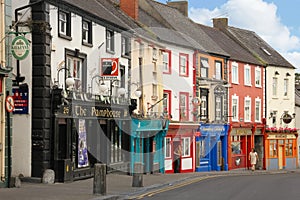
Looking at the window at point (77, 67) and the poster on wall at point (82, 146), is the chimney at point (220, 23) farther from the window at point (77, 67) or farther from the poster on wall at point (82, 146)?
the poster on wall at point (82, 146)

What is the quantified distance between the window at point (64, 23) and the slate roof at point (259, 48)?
2963 centimetres

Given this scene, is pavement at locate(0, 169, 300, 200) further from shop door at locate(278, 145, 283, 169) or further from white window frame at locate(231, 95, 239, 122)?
shop door at locate(278, 145, 283, 169)

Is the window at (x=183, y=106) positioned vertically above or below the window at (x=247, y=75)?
below

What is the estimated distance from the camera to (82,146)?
27406 mm

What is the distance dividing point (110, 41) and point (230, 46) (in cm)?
2186

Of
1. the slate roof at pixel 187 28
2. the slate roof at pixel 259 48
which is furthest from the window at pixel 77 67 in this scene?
the slate roof at pixel 259 48

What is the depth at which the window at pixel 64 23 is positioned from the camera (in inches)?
1002

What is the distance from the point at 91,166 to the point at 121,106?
159 inches

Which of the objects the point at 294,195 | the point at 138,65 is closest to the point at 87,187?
the point at 294,195

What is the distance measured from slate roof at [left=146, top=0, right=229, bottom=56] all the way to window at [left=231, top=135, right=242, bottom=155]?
22.6ft

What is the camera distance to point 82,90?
90.6 feet

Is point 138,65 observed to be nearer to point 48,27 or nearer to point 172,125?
point 172,125

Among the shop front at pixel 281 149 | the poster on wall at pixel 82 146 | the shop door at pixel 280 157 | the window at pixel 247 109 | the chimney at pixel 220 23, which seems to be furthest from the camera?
the chimney at pixel 220 23

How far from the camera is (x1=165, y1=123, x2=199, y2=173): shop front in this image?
39156mm
